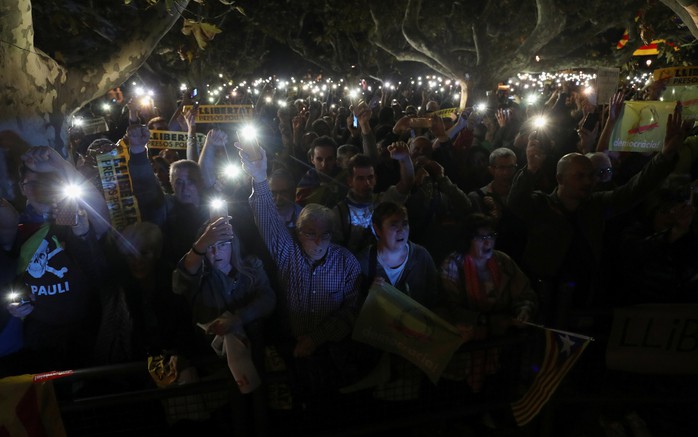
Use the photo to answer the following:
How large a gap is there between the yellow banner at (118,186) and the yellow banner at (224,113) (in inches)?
66.4

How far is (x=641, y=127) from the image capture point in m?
4.79

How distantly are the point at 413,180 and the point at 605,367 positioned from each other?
221cm

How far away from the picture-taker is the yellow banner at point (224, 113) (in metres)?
5.54

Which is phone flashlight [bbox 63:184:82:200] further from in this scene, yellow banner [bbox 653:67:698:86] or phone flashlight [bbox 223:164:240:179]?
yellow banner [bbox 653:67:698:86]

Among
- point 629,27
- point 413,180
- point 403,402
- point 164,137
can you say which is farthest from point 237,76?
point 403,402

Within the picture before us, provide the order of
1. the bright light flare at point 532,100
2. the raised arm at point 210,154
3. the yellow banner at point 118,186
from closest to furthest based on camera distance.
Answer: the yellow banner at point 118,186
the raised arm at point 210,154
the bright light flare at point 532,100

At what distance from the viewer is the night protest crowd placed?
115 inches

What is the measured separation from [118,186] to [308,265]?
2.02 metres

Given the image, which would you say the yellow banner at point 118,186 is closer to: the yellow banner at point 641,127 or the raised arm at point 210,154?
the raised arm at point 210,154

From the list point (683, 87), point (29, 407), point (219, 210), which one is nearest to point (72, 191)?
point (219, 210)

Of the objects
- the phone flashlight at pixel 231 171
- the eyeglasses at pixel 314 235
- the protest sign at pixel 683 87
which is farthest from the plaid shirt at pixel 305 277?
the protest sign at pixel 683 87

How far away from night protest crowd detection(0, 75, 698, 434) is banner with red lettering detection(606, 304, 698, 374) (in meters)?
0.18

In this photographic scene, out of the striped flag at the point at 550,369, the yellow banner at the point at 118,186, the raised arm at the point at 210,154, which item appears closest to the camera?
the striped flag at the point at 550,369

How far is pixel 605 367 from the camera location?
336 cm
